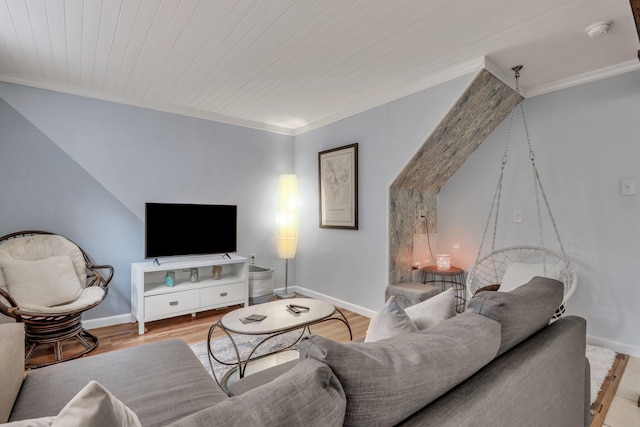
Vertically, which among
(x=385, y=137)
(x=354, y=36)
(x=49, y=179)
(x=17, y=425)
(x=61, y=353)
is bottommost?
(x=61, y=353)

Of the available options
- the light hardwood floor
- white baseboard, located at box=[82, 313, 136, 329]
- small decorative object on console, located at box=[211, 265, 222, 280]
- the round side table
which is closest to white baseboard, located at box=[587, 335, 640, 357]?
the round side table

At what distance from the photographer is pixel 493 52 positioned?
2428 mm

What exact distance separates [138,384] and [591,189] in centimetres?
351

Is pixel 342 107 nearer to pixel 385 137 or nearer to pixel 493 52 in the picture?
pixel 385 137

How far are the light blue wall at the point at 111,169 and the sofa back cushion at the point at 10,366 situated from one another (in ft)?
6.02

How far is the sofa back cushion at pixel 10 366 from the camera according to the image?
1.11 meters

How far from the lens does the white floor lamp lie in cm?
428

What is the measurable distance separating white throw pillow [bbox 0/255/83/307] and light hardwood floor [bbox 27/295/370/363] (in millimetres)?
483

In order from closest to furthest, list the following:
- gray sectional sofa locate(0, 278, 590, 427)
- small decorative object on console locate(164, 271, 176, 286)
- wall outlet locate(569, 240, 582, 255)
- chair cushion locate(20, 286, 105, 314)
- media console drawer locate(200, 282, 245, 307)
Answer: gray sectional sofa locate(0, 278, 590, 427) → chair cushion locate(20, 286, 105, 314) → wall outlet locate(569, 240, 582, 255) → small decorative object on console locate(164, 271, 176, 286) → media console drawer locate(200, 282, 245, 307)

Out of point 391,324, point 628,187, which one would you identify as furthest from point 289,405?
point 628,187

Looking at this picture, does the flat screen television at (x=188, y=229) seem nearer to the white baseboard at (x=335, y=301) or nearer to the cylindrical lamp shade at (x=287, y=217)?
the cylindrical lamp shade at (x=287, y=217)

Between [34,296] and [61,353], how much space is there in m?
0.51

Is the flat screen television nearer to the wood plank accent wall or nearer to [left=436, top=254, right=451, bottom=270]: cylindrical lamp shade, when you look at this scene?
the wood plank accent wall

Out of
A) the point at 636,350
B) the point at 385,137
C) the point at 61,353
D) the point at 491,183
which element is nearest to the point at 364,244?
the point at 385,137
